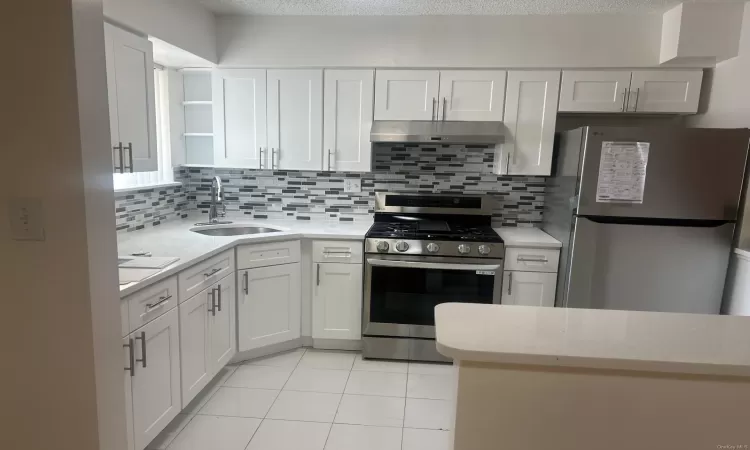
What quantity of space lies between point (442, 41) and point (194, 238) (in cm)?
210

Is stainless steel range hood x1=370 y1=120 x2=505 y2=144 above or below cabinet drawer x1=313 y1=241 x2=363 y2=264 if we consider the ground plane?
above

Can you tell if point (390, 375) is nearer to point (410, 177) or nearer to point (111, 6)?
point (410, 177)

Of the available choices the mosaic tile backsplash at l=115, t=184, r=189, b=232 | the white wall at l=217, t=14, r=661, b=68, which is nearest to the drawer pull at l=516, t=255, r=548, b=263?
the white wall at l=217, t=14, r=661, b=68

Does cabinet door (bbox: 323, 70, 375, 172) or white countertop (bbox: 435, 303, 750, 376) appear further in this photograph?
cabinet door (bbox: 323, 70, 375, 172)

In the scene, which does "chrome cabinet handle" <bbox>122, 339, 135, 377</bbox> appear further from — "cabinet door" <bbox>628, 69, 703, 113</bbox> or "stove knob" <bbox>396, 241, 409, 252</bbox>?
"cabinet door" <bbox>628, 69, 703, 113</bbox>

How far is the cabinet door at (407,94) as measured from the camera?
2.99m

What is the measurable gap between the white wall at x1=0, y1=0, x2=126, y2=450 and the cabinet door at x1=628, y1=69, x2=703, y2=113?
3.06m

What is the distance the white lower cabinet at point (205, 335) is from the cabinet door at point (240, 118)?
39.7 inches

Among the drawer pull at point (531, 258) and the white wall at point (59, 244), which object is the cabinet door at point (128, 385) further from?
the drawer pull at point (531, 258)

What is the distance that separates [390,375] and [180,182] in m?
2.13

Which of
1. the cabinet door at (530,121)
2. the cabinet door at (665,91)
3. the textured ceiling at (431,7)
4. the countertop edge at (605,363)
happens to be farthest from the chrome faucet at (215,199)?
the cabinet door at (665,91)

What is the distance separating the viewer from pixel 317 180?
11.4 ft

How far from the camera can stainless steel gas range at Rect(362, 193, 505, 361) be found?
2.82 m

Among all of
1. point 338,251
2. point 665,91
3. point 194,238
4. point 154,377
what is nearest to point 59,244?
point 154,377
